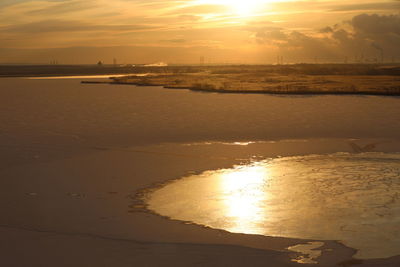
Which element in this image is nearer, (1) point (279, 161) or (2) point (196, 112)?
(1) point (279, 161)

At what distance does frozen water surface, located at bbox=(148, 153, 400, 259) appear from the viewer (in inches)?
330

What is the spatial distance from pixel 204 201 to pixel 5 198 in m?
3.81

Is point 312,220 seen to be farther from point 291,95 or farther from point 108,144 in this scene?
point 291,95

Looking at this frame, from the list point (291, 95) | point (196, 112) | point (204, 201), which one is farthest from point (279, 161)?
point (291, 95)

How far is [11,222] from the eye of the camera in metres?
8.95

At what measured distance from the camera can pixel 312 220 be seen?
356 inches

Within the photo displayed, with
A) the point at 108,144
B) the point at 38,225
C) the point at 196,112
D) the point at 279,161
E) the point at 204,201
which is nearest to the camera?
the point at 38,225

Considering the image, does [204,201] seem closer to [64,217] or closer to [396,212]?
[64,217]

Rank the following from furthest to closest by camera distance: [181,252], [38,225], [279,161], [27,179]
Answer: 1. [279,161]
2. [27,179]
3. [38,225]
4. [181,252]

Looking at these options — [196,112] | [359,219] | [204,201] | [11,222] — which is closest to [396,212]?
[359,219]

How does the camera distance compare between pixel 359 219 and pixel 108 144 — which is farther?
pixel 108 144

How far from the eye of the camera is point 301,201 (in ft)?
33.7

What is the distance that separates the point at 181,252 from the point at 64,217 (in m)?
2.68

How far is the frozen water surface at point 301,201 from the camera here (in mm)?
8391
